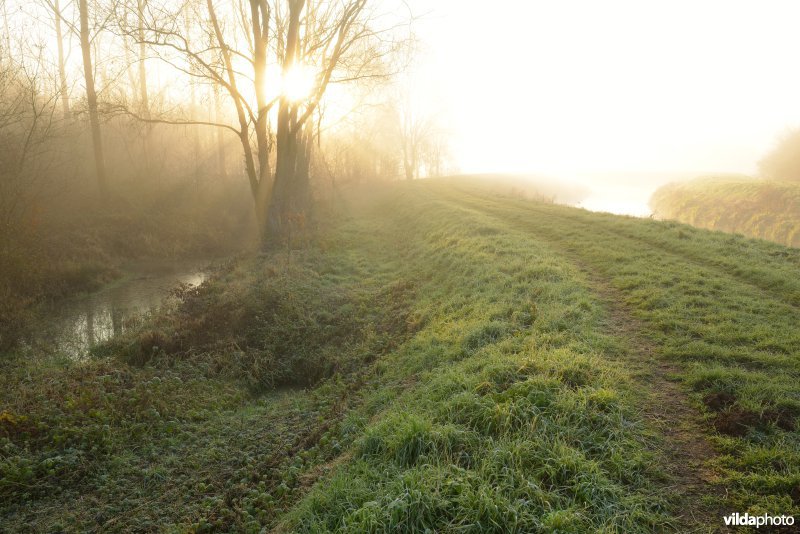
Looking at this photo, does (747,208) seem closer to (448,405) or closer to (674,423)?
(674,423)

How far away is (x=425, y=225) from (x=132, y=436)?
46.4 feet

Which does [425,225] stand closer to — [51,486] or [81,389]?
[81,389]

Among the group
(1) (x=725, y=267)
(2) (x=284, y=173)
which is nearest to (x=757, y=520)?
(1) (x=725, y=267)

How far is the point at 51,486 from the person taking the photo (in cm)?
550

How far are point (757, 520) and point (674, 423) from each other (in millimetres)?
1371

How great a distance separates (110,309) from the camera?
41.9 feet

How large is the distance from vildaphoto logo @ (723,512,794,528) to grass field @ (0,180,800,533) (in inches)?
2.7

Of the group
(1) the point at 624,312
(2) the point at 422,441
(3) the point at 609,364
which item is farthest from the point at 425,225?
(2) the point at 422,441

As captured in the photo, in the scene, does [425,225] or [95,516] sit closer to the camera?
[95,516]

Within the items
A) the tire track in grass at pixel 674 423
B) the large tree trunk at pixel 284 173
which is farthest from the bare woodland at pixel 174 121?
the tire track in grass at pixel 674 423

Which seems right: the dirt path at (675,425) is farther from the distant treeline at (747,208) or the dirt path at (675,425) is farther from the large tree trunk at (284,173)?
the distant treeline at (747,208)

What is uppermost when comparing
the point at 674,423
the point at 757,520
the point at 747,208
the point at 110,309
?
the point at 747,208

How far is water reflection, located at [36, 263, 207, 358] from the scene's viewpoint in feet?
34.5

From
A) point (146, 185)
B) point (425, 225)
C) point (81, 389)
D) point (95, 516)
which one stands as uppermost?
point (146, 185)
